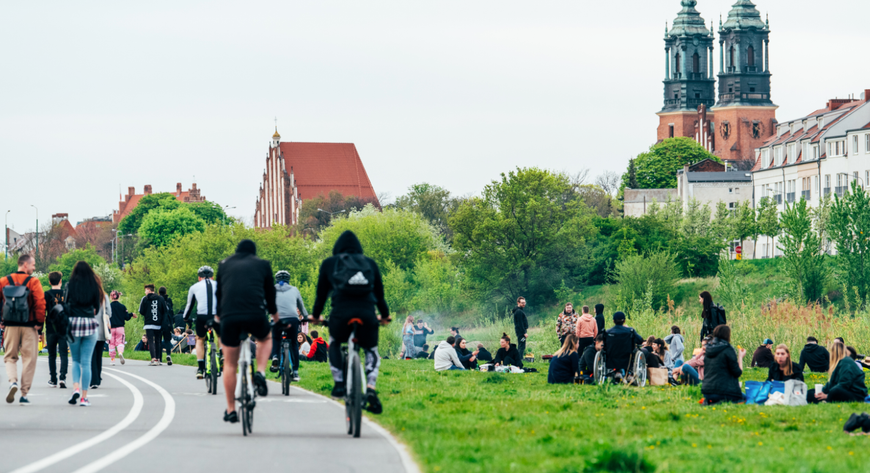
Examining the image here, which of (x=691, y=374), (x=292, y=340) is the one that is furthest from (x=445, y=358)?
(x=292, y=340)

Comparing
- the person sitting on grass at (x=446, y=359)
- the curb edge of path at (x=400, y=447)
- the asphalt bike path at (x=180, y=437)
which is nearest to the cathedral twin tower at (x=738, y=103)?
the person sitting on grass at (x=446, y=359)

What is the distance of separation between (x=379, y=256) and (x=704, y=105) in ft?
292

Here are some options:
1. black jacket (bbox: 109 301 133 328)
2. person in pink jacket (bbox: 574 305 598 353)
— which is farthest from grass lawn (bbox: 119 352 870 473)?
black jacket (bbox: 109 301 133 328)

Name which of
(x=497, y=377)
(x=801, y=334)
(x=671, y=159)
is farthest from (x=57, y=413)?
(x=671, y=159)

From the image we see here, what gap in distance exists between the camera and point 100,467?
27.0 ft

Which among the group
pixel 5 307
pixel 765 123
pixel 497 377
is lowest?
pixel 497 377

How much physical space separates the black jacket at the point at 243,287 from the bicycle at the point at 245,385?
0.79 ft

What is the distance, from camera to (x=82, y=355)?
13586 millimetres

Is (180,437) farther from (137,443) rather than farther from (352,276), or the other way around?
(352,276)

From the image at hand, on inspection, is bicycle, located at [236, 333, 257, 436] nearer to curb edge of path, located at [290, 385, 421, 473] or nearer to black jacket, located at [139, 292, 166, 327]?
curb edge of path, located at [290, 385, 421, 473]

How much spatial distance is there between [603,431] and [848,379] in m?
5.34

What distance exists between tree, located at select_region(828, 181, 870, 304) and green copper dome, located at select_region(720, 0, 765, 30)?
95.6 metres

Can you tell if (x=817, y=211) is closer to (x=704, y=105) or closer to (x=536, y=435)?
(x=536, y=435)

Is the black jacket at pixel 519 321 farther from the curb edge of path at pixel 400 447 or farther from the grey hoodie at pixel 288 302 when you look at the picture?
the curb edge of path at pixel 400 447
